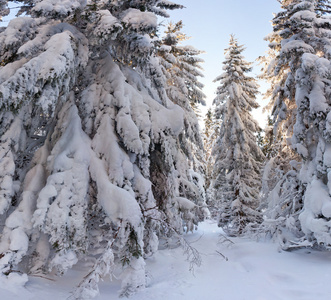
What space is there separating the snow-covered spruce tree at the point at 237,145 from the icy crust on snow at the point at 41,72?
11.9 m

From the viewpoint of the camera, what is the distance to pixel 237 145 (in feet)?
50.4

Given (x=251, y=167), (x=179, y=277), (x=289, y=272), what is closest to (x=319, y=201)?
(x=289, y=272)

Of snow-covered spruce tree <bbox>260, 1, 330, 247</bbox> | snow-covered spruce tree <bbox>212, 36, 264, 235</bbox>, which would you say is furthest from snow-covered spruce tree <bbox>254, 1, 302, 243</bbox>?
snow-covered spruce tree <bbox>212, 36, 264, 235</bbox>

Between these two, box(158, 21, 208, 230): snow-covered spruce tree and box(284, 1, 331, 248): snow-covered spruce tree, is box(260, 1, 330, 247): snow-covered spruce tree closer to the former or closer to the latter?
box(284, 1, 331, 248): snow-covered spruce tree

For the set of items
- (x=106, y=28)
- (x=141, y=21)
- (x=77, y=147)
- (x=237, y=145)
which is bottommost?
(x=237, y=145)

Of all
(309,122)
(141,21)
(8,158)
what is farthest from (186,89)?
(8,158)

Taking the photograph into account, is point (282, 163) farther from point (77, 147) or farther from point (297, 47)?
point (77, 147)

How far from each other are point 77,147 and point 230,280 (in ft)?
14.5

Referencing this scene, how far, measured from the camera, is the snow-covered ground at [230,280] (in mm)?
4586

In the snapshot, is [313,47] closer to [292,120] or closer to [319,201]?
[292,120]

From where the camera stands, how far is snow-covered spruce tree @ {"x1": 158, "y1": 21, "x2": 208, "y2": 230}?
11598 mm

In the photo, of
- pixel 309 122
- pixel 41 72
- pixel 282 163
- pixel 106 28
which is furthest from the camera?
pixel 282 163

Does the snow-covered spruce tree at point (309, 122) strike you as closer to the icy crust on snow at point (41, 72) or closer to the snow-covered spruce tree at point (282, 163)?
the snow-covered spruce tree at point (282, 163)

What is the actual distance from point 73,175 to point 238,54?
47.5ft
